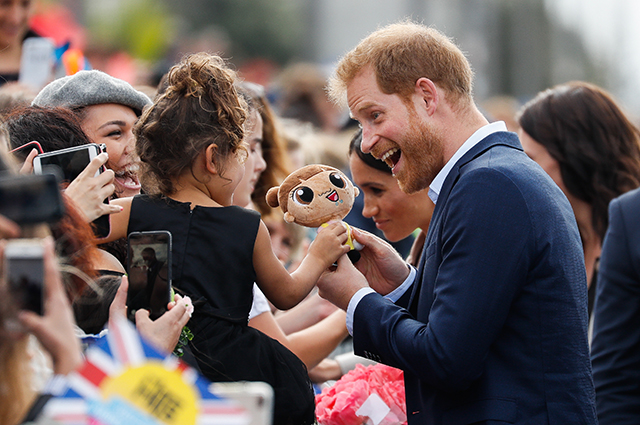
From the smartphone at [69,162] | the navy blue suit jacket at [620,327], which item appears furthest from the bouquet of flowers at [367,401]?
the smartphone at [69,162]

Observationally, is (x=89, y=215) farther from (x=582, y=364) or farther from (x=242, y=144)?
(x=582, y=364)

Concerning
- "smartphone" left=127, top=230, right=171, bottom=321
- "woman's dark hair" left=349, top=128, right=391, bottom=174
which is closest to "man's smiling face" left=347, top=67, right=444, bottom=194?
"woman's dark hair" left=349, top=128, right=391, bottom=174

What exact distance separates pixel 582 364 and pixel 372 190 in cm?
158

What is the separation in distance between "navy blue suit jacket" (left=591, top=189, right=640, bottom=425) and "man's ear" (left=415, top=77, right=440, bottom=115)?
124cm

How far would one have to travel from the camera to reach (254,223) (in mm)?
2340

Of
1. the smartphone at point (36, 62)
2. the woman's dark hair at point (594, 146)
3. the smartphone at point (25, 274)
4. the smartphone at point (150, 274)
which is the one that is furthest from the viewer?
the smartphone at point (36, 62)

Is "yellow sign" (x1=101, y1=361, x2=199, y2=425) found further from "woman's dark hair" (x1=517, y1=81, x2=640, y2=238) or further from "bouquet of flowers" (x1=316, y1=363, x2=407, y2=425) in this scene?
"woman's dark hair" (x1=517, y1=81, x2=640, y2=238)

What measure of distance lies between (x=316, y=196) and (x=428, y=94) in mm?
574

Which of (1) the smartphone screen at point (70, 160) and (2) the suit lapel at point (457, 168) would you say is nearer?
(1) the smartphone screen at point (70, 160)

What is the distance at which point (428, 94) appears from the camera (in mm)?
2404

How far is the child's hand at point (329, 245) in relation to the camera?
8.13 ft

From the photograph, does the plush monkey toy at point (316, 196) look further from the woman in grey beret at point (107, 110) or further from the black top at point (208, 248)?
the woman in grey beret at point (107, 110)

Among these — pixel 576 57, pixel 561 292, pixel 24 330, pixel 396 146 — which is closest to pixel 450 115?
pixel 396 146

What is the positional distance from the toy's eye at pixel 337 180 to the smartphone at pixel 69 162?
867 mm
